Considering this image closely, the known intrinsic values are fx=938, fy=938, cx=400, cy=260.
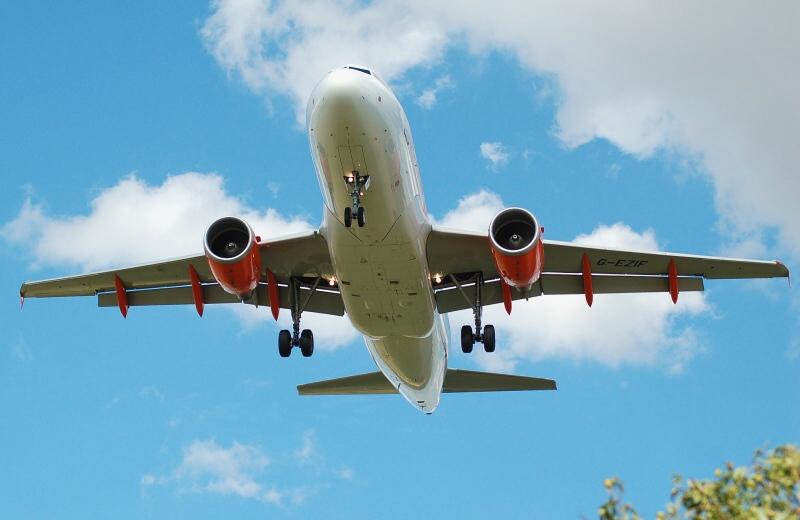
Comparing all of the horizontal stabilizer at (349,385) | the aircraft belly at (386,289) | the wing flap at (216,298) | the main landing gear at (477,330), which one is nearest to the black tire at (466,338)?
the main landing gear at (477,330)

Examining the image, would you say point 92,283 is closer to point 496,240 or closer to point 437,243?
point 437,243

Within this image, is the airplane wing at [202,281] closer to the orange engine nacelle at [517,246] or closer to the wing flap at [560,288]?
the wing flap at [560,288]

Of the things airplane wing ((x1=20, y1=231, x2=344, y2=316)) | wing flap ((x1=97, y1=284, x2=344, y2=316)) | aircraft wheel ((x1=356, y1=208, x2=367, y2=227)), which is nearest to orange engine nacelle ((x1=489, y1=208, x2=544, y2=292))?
aircraft wheel ((x1=356, y1=208, x2=367, y2=227))

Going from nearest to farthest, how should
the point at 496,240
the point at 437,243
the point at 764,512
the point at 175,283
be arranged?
the point at 764,512, the point at 496,240, the point at 437,243, the point at 175,283

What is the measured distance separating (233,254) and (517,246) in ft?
20.3

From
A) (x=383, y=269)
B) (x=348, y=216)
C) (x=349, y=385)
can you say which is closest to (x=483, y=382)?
(x=349, y=385)

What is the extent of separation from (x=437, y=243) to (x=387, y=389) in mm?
7158

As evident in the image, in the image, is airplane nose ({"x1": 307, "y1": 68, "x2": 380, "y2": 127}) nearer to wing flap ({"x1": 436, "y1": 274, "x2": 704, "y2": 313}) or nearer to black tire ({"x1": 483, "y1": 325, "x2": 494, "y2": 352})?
black tire ({"x1": 483, "y1": 325, "x2": 494, "y2": 352})

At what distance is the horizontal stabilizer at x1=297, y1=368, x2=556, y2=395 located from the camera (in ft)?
87.0

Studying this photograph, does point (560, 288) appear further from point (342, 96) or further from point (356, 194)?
point (342, 96)

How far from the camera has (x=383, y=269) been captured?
19531 mm

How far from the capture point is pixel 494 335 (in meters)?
22.4

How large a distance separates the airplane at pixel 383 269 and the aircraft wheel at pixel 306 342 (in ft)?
0.10

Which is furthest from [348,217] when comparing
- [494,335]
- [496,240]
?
[494,335]
